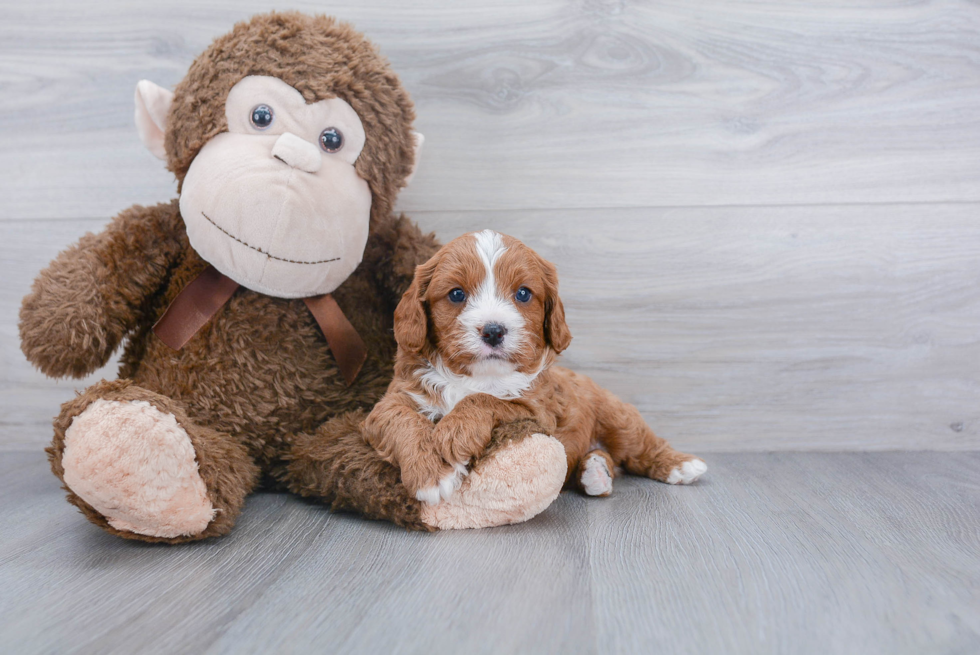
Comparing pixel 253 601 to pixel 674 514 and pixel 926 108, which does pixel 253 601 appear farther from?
pixel 926 108

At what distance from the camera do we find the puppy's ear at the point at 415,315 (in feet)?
3.68

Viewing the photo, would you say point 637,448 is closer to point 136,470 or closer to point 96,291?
point 136,470

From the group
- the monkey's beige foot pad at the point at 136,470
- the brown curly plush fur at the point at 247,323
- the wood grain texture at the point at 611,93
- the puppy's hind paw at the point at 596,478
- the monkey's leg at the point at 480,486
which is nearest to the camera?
the monkey's beige foot pad at the point at 136,470

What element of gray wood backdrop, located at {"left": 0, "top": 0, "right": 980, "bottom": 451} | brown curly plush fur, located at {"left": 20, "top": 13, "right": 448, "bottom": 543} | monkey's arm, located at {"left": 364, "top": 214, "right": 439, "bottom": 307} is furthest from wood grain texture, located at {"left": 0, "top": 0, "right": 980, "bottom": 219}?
brown curly plush fur, located at {"left": 20, "top": 13, "right": 448, "bottom": 543}

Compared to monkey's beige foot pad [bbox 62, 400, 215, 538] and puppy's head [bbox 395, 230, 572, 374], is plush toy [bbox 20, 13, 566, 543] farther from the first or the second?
puppy's head [bbox 395, 230, 572, 374]

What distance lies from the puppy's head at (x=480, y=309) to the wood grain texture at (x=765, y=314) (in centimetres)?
49

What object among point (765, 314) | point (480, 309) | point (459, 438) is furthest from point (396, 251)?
point (765, 314)

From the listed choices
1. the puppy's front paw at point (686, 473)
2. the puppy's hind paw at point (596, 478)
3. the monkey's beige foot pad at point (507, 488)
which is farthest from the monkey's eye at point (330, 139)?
the puppy's front paw at point (686, 473)

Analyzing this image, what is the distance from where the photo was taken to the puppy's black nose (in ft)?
3.46

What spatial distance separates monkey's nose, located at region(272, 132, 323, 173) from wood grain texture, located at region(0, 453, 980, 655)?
2.00 ft

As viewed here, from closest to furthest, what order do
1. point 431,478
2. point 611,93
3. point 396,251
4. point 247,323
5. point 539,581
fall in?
1. point 539,581
2. point 431,478
3. point 247,323
4. point 396,251
5. point 611,93

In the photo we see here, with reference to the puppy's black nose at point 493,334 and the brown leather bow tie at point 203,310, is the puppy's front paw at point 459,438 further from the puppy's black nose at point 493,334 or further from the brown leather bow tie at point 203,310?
the brown leather bow tie at point 203,310

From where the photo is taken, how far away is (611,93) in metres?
1.59

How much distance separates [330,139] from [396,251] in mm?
258
